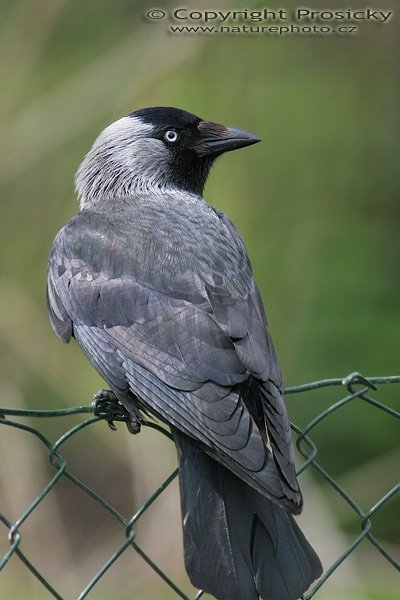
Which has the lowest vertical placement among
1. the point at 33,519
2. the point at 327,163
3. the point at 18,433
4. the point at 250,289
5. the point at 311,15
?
the point at 33,519

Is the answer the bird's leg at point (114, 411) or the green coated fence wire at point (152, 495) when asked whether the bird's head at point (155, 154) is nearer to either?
the bird's leg at point (114, 411)

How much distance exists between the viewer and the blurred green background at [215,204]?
231 inches

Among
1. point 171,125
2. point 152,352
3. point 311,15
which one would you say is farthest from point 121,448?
point 311,15

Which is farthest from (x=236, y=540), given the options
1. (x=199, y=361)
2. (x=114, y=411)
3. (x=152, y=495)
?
(x=114, y=411)

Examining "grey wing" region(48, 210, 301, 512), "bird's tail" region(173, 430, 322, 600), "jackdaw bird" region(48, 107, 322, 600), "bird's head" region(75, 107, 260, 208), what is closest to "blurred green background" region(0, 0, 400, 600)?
"bird's head" region(75, 107, 260, 208)

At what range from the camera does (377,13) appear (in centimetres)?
676

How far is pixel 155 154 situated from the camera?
519 centimetres

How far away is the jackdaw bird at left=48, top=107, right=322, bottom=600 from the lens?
316 centimetres

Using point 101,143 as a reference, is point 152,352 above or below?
below

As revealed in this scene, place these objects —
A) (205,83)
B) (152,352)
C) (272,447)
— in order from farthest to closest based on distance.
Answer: (205,83)
(152,352)
(272,447)

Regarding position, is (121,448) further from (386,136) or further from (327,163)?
(386,136)

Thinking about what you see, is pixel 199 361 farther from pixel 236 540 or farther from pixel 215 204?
pixel 215 204

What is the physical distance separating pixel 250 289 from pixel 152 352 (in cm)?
62

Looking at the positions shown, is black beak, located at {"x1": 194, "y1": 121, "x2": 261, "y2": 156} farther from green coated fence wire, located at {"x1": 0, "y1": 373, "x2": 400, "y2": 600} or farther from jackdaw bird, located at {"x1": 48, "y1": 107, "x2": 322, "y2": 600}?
green coated fence wire, located at {"x1": 0, "y1": 373, "x2": 400, "y2": 600}
